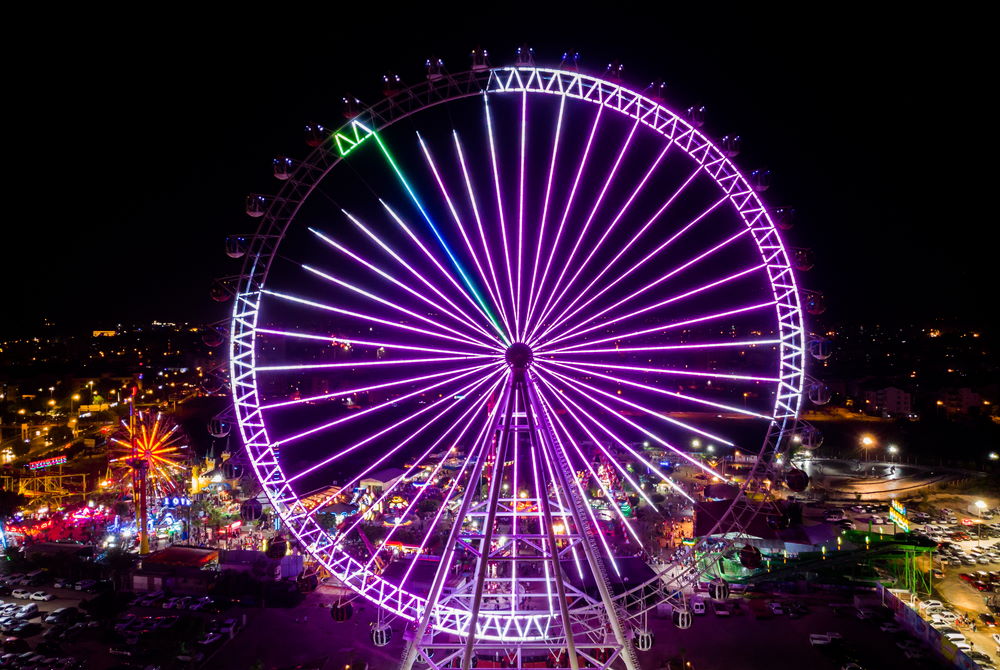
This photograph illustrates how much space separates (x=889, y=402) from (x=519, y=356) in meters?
65.4

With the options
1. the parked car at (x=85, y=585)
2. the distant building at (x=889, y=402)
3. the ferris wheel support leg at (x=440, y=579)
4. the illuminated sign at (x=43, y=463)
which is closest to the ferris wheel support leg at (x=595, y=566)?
the ferris wheel support leg at (x=440, y=579)

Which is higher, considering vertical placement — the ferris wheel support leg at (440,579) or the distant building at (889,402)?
the ferris wheel support leg at (440,579)

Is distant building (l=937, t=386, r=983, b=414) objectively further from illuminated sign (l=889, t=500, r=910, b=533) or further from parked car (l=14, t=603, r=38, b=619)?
parked car (l=14, t=603, r=38, b=619)

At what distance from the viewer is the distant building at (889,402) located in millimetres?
61406

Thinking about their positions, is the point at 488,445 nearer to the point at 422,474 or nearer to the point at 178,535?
the point at 178,535

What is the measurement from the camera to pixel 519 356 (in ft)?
37.2

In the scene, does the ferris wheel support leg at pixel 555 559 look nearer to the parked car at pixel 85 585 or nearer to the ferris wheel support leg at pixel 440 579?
the ferris wheel support leg at pixel 440 579

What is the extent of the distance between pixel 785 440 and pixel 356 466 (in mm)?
45723

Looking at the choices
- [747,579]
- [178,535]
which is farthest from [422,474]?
[747,579]

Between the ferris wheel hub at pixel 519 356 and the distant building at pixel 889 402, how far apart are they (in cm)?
6364

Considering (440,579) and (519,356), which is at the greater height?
(519,356)

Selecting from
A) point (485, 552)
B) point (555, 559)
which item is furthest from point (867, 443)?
point (485, 552)

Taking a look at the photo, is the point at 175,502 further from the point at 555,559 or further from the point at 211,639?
the point at 555,559

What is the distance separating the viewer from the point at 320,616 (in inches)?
800
